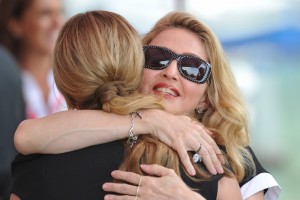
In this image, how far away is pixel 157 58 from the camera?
255 cm

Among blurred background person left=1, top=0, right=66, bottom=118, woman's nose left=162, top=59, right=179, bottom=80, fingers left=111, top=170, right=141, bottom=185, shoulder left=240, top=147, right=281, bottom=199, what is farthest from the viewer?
blurred background person left=1, top=0, right=66, bottom=118

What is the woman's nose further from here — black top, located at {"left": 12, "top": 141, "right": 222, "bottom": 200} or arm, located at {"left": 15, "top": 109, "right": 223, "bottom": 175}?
black top, located at {"left": 12, "top": 141, "right": 222, "bottom": 200}

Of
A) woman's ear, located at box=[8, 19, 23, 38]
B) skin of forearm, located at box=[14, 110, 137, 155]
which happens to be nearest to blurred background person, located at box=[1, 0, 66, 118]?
woman's ear, located at box=[8, 19, 23, 38]

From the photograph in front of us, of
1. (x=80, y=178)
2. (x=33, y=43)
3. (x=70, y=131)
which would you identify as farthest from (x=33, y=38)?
(x=80, y=178)

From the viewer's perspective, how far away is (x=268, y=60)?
290 inches

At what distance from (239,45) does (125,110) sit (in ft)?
16.8

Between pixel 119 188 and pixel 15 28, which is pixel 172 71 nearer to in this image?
pixel 119 188

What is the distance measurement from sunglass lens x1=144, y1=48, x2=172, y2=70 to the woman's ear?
267cm

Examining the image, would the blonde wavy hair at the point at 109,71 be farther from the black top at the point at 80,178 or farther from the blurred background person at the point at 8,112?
the blurred background person at the point at 8,112

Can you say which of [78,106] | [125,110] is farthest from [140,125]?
[78,106]

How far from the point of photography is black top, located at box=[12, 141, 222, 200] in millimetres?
2203

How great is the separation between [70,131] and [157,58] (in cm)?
46

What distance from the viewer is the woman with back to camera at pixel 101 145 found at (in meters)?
2.21

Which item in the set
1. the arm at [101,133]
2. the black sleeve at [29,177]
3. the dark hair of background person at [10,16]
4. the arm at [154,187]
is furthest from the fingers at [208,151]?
the dark hair of background person at [10,16]
